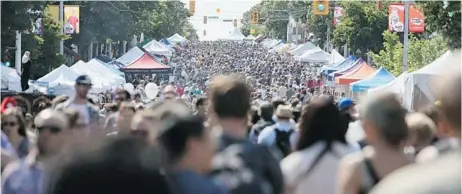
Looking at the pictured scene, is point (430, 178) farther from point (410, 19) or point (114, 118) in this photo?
point (410, 19)

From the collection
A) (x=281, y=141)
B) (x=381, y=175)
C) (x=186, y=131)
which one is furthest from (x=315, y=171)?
(x=281, y=141)

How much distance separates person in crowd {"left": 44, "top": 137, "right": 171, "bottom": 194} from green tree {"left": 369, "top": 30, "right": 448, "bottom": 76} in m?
32.5

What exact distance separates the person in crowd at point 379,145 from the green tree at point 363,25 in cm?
5951

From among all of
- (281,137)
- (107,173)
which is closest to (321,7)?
(281,137)

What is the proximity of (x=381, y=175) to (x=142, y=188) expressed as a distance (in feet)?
8.35

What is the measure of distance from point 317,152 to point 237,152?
3.16 feet

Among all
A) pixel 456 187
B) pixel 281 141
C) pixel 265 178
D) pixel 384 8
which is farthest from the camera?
pixel 384 8

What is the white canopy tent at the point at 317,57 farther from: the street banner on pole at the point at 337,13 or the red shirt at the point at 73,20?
the red shirt at the point at 73,20

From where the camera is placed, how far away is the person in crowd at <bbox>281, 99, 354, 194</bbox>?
5227 mm

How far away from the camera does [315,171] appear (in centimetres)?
524

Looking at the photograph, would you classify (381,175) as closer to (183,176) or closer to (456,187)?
(183,176)

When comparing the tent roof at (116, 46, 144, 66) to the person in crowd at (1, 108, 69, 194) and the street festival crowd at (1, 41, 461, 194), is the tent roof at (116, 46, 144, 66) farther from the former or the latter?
the person in crowd at (1, 108, 69, 194)

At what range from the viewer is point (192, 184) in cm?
374

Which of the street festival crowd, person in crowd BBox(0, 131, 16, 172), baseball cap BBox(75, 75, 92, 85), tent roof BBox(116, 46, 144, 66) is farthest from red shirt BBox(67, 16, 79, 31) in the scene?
person in crowd BBox(0, 131, 16, 172)
